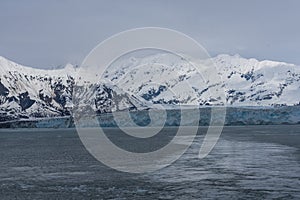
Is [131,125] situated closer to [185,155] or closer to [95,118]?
[95,118]

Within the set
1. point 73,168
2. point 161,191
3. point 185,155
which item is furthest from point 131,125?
point 161,191

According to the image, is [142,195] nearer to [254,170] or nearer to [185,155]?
[254,170]

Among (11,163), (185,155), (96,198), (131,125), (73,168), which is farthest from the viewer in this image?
(131,125)

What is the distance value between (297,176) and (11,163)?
2269 cm

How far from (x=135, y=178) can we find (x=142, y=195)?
6.01 metres

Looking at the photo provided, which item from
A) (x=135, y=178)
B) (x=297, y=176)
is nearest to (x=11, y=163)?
(x=135, y=178)

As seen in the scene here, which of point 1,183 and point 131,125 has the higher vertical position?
point 131,125

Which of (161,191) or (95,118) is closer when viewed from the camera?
(161,191)

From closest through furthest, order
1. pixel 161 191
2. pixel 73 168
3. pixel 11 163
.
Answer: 1. pixel 161 191
2. pixel 73 168
3. pixel 11 163

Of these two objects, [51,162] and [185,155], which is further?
[185,155]

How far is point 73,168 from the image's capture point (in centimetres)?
3497

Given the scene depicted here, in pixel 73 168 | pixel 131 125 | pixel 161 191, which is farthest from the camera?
pixel 131 125

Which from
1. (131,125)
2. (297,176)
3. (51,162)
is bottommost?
(297,176)

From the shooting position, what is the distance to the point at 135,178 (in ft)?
95.9
